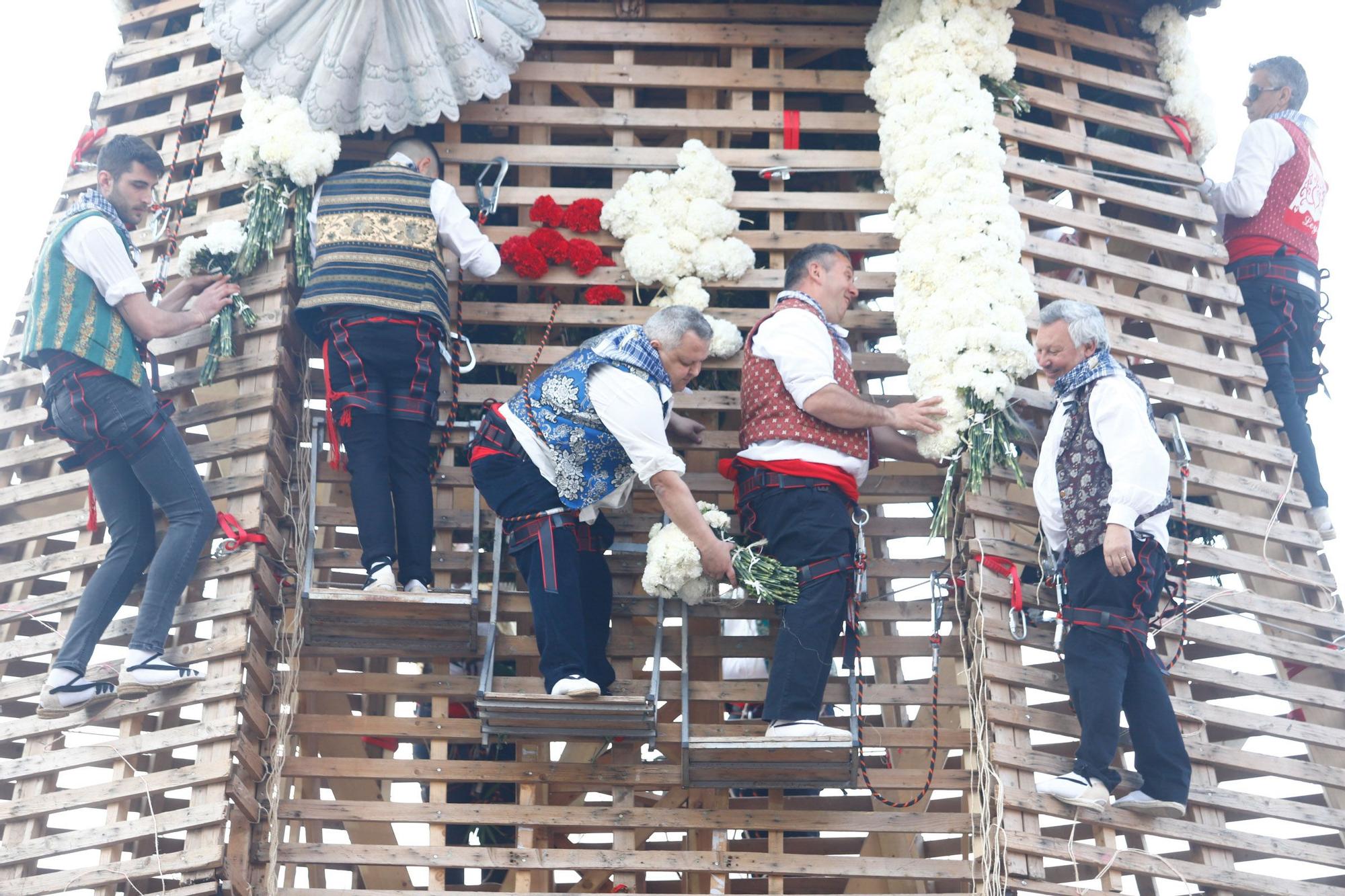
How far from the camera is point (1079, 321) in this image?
18.9ft

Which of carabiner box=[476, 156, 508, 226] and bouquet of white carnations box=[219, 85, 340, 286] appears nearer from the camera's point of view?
bouquet of white carnations box=[219, 85, 340, 286]

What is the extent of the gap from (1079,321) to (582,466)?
1951 mm

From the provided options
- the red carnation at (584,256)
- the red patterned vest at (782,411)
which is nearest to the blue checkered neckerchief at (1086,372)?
the red patterned vest at (782,411)

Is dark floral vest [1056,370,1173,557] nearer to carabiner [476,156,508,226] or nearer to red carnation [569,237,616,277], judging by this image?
red carnation [569,237,616,277]

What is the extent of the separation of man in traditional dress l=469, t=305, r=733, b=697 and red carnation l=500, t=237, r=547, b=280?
878 millimetres

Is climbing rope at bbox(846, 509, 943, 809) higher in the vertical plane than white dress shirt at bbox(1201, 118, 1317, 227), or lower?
lower

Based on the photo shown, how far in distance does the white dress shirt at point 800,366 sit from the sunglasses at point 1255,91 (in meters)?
3.10

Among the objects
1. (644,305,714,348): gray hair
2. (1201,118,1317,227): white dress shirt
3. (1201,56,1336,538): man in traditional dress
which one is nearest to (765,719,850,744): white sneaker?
(644,305,714,348): gray hair

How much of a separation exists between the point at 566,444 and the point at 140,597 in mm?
1890

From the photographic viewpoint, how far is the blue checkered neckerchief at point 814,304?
230 inches

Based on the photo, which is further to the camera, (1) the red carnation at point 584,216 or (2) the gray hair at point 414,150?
(1) the red carnation at point 584,216

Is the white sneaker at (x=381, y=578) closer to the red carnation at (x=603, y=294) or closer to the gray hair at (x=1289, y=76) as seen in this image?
the red carnation at (x=603, y=294)

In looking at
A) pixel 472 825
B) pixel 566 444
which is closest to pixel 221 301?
pixel 566 444

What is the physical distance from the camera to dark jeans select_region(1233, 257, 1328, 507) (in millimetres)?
6891
